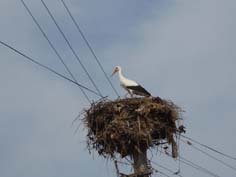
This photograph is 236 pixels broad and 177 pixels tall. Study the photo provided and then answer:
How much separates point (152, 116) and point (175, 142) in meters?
0.65

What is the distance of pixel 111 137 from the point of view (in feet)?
31.8

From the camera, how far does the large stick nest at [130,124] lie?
9547mm

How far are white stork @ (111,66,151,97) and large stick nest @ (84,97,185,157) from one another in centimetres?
205

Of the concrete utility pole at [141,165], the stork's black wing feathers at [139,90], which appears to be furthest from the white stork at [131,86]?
the concrete utility pole at [141,165]

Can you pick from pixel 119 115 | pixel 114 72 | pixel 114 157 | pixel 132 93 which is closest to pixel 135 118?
pixel 119 115

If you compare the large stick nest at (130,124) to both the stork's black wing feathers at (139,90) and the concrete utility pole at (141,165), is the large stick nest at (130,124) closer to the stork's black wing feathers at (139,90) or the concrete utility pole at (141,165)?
the concrete utility pole at (141,165)

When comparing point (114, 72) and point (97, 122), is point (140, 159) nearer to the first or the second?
point (97, 122)

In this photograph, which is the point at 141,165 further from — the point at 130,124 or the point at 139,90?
the point at 139,90

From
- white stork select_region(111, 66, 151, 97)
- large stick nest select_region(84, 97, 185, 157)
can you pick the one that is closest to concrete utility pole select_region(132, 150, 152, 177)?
large stick nest select_region(84, 97, 185, 157)

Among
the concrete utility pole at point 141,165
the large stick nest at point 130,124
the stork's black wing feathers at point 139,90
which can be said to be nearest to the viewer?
the concrete utility pole at point 141,165

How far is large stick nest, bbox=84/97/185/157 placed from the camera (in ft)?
31.3

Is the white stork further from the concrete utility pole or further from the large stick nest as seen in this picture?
the concrete utility pole

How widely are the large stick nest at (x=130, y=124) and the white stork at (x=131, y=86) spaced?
205cm

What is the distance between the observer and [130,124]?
10.1 meters
